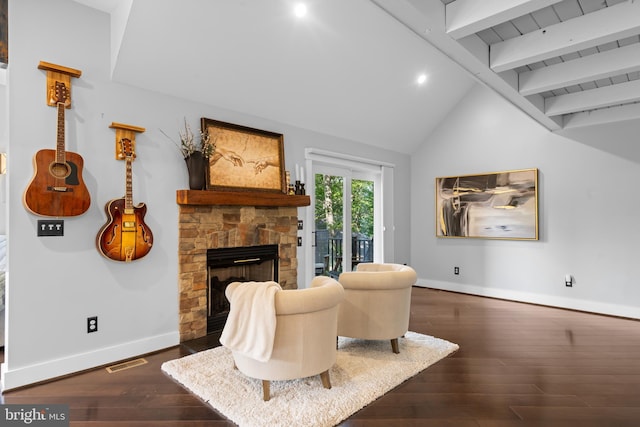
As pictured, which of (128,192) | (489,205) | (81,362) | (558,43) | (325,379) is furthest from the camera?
(489,205)

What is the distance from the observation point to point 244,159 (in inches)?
155

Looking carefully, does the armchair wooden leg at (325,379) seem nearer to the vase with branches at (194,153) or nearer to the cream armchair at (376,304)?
the cream armchair at (376,304)

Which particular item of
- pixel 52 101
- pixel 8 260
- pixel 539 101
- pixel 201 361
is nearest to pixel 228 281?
pixel 201 361

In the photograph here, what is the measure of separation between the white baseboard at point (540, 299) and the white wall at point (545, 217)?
0.04 ft

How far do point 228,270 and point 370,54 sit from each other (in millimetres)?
2959

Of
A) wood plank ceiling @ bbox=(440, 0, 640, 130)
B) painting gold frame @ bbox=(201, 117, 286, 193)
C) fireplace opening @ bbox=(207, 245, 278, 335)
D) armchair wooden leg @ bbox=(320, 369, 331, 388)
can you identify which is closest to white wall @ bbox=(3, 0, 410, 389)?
painting gold frame @ bbox=(201, 117, 286, 193)

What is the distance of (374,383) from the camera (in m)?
2.53

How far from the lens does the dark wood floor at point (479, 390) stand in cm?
216

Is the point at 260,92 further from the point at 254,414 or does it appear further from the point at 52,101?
the point at 254,414

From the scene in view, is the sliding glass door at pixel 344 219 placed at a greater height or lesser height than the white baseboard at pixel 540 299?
greater

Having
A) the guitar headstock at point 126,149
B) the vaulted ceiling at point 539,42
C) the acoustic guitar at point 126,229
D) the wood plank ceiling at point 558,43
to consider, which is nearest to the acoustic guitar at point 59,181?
the acoustic guitar at point 126,229

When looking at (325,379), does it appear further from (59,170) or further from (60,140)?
(60,140)

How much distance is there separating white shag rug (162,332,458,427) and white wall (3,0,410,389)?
0.66 metres

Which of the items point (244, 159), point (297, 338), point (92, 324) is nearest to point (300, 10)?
point (244, 159)
